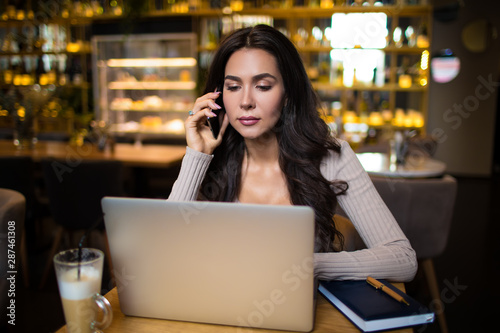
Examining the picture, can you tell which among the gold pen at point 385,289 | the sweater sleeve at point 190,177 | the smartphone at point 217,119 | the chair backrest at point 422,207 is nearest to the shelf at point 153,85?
the chair backrest at point 422,207

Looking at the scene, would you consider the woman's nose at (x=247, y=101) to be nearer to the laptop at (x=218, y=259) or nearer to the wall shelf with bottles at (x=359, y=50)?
the laptop at (x=218, y=259)

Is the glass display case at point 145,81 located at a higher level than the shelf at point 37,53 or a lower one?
lower

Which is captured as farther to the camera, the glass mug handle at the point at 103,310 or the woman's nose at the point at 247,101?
the woman's nose at the point at 247,101

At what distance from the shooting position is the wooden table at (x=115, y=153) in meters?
3.19

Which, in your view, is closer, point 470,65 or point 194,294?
point 194,294

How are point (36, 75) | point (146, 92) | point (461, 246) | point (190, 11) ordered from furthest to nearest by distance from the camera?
point (36, 75), point (146, 92), point (190, 11), point (461, 246)

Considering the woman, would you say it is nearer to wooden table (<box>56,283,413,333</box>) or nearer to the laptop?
wooden table (<box>56,283,413,333</box>)

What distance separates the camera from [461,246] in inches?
142

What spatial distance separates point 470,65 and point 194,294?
6.93 metres

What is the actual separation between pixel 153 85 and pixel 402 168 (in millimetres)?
4288

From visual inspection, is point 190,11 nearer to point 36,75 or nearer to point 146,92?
point 146,92

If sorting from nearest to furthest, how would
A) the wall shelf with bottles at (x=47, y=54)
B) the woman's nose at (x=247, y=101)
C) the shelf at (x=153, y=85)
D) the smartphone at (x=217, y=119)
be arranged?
the woman's nose at (x=247, y=101)
the smartphone at (x=217, y=119)
the shelf at (x=153, y=85)
the wall shelf with bottles at (x=47, y=54)

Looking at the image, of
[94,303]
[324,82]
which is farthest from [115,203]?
[324,82]

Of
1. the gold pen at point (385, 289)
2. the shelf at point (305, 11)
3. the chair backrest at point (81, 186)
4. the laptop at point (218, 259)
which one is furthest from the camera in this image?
the shelf at point (305, 11)
